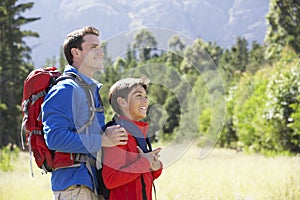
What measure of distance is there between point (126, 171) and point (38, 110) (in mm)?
641

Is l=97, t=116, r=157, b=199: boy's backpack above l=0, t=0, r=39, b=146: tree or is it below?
below

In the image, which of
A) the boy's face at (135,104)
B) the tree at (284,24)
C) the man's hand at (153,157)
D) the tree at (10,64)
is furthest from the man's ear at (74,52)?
the tree at (284,24)

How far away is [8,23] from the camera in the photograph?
2820cm

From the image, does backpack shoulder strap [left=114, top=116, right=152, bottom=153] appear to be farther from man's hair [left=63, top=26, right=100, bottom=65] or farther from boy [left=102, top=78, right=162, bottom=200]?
→ man's hair [left=63, top=26, right=100, bottom=65]

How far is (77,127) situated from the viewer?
2.82 m

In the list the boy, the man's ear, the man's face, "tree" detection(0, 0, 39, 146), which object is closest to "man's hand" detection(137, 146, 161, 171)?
the boy

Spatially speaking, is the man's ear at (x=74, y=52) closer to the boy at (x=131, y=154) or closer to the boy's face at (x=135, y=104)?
the boy at (x=131, y=154)

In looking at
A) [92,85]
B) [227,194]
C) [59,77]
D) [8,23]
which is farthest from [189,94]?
[8,23]

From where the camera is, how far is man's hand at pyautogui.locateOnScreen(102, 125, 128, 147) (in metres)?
2.72

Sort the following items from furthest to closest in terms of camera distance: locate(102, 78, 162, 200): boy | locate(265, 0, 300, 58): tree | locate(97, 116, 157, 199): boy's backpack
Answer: locate(265, 0, 300, 58): tree → locate(97, 116, 157, 199): boy's backpack → locate(102, 78, 162, 200): boy

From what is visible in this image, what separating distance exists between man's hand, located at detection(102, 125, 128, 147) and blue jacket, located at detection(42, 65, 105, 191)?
0.04m

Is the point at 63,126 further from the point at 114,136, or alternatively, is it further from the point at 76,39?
the point at 76,39

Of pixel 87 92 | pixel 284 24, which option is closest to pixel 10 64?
pixel 284 24

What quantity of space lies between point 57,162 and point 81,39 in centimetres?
75
